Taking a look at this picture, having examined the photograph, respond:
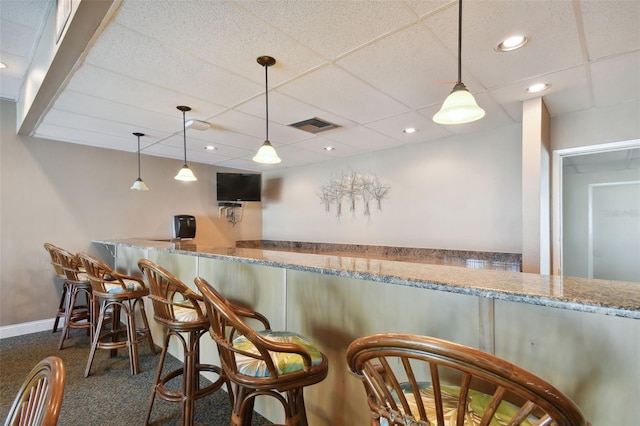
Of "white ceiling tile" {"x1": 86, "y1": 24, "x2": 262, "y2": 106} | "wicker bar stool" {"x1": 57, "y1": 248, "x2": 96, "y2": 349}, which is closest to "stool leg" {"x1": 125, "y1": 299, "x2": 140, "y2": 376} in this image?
"wicker bar stool" {"x1": 57, "y1": 248, "x2": 96, "y2": 349}

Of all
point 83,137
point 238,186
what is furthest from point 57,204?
point 238,186

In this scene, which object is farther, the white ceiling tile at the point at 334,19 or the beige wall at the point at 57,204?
the beige wall at the point at 57,204

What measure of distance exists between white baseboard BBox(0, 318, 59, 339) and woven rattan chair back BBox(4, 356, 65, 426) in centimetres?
383

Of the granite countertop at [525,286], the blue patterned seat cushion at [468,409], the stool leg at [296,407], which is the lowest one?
the stool leg at [296,407]

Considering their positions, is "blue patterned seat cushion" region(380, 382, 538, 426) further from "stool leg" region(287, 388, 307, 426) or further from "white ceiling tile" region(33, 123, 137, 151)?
"white ceiling tile" region(33, 123, 137, 151)

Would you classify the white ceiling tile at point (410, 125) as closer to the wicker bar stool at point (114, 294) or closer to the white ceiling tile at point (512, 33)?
the white ceiling tile at point (512, 33)

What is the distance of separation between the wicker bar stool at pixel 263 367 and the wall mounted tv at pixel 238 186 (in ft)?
14.2

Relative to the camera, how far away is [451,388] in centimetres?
97

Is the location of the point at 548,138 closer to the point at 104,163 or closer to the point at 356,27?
the point at 356,27

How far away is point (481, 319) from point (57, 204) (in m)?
4.81

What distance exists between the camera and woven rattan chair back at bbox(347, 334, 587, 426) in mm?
564

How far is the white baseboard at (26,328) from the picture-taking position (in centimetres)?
350

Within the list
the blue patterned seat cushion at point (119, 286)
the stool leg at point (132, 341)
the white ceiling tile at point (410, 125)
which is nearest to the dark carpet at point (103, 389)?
the stool leg at point (132, 341)

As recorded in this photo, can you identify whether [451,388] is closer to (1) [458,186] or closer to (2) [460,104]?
(2) [460,104]
